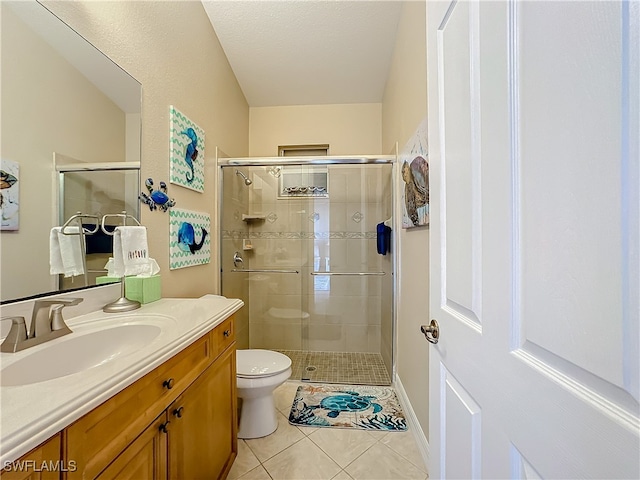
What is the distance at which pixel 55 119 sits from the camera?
91 cm

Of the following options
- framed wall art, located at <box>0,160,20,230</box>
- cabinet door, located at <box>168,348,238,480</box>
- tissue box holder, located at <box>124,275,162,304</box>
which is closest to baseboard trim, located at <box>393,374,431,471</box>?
cabinet door, located at <box>168,348,238,480</box>

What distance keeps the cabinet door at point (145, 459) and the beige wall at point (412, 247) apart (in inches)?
47.0

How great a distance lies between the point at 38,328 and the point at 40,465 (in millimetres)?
489

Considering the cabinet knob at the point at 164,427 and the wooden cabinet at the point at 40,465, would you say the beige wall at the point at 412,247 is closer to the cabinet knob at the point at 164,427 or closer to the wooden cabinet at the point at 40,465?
the cabinet knob at the point at 164,427

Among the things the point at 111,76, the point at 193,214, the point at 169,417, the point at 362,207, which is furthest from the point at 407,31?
the point at 169,417

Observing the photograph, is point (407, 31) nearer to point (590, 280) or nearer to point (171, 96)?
point (171, 96)

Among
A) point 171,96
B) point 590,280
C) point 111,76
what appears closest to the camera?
point 590,280

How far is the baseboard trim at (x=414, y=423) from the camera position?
1.37 meters

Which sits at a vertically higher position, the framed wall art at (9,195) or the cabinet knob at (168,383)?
the framed wall art at (9,195)

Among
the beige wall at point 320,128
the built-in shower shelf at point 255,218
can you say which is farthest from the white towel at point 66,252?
the beige wall at point 320,128

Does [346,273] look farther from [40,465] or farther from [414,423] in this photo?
[40,465]

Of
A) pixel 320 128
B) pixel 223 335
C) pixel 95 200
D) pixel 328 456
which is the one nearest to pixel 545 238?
pixel 223 335

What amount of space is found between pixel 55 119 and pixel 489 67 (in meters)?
1.33

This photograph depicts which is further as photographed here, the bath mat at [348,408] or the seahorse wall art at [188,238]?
the bath mat at [348,408]
